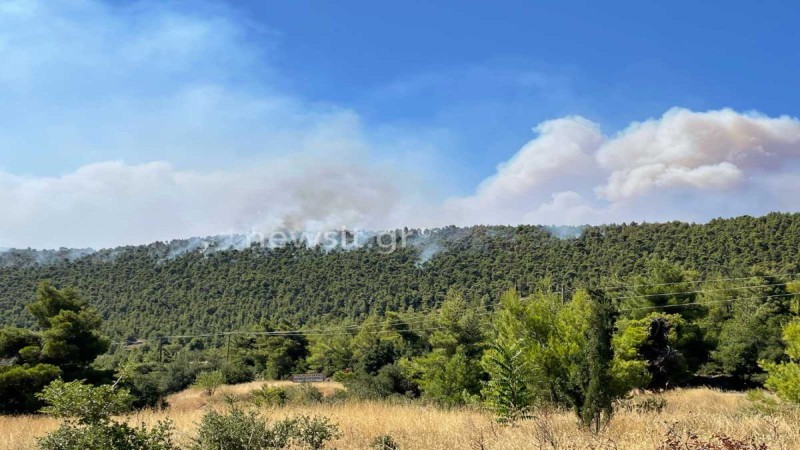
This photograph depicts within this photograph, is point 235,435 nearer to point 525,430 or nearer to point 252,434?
point 252,434

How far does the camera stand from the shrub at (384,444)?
29.9 ft

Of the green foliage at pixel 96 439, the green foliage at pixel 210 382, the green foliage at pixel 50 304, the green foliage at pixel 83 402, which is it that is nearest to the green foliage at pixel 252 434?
the green foliage at pixel 96 439

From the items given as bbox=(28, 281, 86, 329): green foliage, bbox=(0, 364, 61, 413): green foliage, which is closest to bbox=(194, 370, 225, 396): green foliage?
bbox=(28, 281, 86, 329): green foliage

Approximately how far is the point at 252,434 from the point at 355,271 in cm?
9771

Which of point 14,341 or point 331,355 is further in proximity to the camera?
point 331,355

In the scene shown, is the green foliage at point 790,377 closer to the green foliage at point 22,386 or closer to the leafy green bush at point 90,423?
the leafy green bush at point 90,423

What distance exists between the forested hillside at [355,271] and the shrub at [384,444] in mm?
58767

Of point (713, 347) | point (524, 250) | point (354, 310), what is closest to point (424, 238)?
point (524, 250)

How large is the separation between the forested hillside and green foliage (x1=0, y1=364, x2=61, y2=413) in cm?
5243

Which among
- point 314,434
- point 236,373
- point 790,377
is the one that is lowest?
point 236,373

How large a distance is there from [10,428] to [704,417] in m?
13.9

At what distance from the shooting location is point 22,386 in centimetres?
1989

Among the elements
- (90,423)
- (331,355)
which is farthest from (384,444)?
(331,355)

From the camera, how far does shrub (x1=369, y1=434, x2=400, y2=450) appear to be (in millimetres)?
9102
